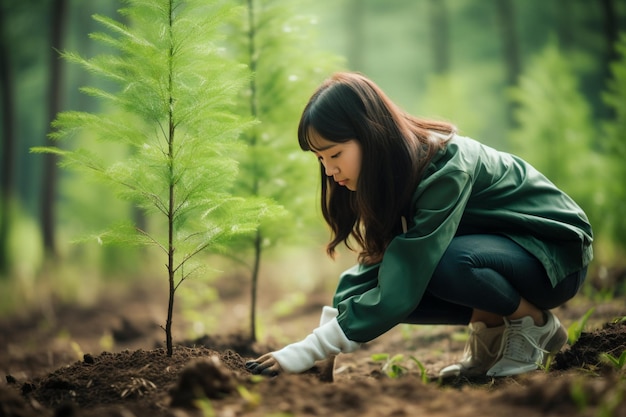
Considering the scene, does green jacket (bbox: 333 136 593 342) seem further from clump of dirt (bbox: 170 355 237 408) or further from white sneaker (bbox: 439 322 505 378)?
clump of dirt (bbox: 170 355 237 408)

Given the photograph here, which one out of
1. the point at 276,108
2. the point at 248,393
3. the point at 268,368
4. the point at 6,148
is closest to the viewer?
the point at 248,393

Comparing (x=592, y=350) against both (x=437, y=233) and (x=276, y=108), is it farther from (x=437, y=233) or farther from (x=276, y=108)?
(x=276, y=108)

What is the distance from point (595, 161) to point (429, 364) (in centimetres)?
527

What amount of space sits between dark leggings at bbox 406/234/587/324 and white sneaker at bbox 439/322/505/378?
276mm

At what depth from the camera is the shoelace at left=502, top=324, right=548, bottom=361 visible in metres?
2.77

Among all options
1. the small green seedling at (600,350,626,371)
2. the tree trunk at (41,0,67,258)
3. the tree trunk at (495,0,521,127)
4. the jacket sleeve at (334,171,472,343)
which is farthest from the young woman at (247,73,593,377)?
the tree trunk at (495,0,521,127)

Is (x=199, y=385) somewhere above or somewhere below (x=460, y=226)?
below

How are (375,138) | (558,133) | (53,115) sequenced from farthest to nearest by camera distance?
(53,115) → (558,133) → (375,138)

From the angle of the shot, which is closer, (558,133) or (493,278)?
(493,278)

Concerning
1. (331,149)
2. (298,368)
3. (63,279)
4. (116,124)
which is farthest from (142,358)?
(63,279)

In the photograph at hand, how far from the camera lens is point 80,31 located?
1798cm

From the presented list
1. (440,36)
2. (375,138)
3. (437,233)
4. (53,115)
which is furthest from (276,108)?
(440,36)

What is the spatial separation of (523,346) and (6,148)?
30.3 ft

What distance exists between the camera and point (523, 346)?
278 centimetres
